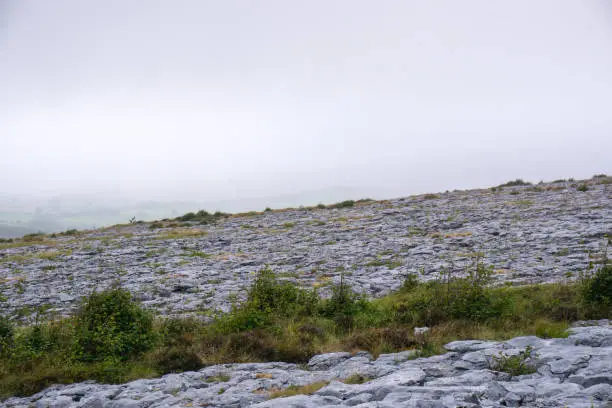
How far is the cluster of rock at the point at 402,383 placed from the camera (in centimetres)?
689

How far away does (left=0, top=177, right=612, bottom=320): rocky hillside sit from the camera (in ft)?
55.1

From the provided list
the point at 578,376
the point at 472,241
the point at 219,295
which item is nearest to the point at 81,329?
the point at 219,295

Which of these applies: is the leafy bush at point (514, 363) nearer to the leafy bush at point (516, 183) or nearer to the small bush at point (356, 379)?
the small bush at point (356, 379)

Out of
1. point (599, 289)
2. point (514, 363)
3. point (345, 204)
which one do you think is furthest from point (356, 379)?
point (345, 204)

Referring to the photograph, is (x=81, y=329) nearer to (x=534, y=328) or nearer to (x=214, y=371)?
(x=214, y=371)

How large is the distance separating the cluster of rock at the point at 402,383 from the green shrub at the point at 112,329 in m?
1.47

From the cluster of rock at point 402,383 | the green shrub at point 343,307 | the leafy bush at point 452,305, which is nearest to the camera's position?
the cluster of rock at point 402,383

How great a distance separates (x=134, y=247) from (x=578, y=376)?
29.3 metres

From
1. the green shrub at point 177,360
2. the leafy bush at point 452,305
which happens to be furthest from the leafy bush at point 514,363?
the green shrub at point 177,360

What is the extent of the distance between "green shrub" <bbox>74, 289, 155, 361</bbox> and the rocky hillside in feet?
7.47

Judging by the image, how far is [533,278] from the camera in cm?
1461

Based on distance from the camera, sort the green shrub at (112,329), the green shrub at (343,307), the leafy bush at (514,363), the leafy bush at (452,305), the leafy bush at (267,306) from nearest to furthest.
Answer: the leafy bush at (514,363)
the green shrub at (112,329)
the leafy bush at (452,305)
the leafy bush at (267,306)
the green shrub at (343,307)

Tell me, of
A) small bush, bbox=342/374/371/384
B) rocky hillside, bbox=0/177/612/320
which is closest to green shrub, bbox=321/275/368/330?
rocky hillside, bbox=0/177/612/320

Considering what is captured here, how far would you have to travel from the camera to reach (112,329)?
1130 cm
